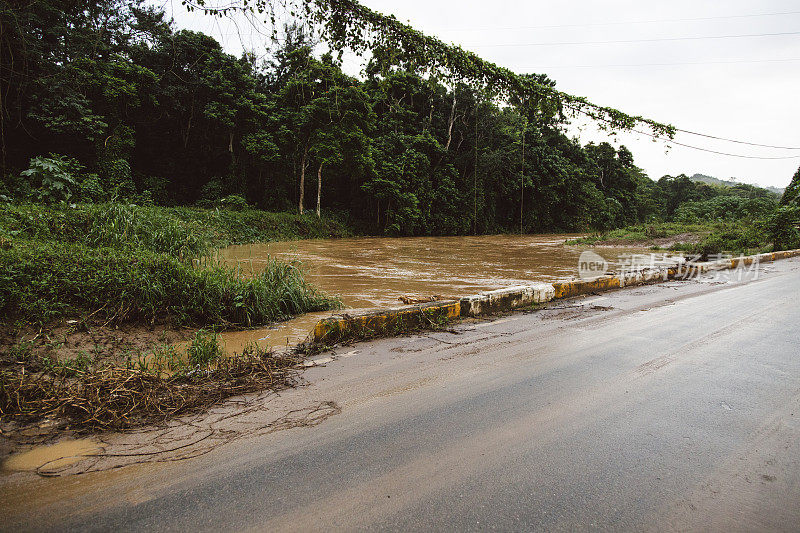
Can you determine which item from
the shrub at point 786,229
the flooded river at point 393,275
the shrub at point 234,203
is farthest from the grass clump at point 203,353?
the shrub at point 234,203

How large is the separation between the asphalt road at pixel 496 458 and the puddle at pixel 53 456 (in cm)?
15

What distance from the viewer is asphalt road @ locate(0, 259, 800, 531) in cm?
179

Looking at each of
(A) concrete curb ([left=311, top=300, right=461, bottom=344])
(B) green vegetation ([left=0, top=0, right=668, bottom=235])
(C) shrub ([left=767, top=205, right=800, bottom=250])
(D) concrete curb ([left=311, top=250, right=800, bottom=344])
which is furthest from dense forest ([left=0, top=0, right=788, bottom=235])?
(C) shrub ([left=767, top=205, right=800, bottom=250])

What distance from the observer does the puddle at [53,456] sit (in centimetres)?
212

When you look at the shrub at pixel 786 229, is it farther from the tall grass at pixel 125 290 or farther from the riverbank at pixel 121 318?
the tall grass at pixel 125 290

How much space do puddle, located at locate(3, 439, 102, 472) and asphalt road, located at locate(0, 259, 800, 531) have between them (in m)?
0.15

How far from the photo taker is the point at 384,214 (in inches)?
1118

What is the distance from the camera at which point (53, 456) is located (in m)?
2.21

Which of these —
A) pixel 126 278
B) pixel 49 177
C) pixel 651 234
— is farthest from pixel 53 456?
pixel 651 234

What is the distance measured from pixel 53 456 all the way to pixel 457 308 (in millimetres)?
4255

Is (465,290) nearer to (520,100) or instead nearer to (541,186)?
(520,100)

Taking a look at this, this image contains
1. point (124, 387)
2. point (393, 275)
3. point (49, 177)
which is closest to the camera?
point (124, 387)

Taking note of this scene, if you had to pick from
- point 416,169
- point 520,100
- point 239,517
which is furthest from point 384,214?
point 239,517

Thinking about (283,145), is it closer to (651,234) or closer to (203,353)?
(651,234)
